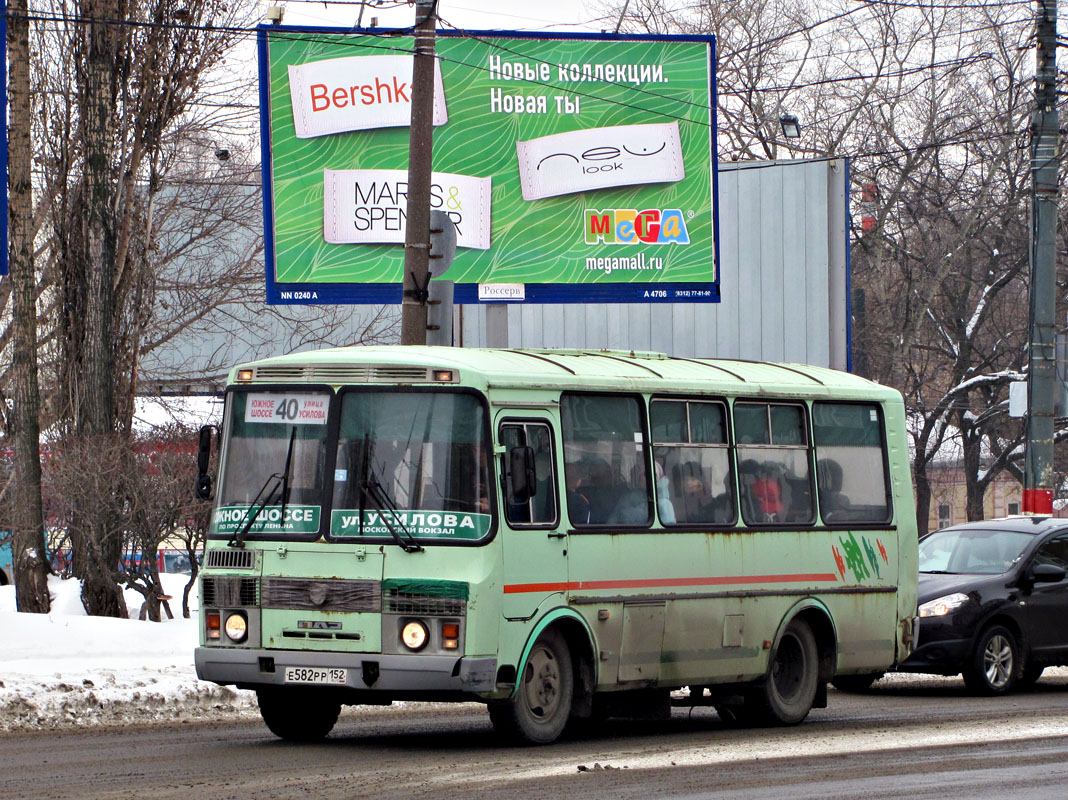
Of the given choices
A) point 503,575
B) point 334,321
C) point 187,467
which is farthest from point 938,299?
point 503,575

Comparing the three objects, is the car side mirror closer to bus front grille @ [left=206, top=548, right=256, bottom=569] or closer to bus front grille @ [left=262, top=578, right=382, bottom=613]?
bus front grille @ [left=262, top=578, right=382, bottom=613]

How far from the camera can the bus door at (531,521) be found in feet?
34.6

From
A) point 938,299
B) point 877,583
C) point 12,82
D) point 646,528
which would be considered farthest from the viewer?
point 938,299

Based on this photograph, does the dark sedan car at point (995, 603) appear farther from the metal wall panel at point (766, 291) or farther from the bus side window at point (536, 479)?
the metal wall panel at point (766, 291)

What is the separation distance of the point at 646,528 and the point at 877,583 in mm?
2810

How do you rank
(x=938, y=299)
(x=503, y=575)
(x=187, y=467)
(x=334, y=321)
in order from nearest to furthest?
(x=503, y=575) → (x=187, y=467) → (x=334, y=321) → (x=938, y=299)

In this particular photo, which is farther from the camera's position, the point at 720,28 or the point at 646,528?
the point at 720,28

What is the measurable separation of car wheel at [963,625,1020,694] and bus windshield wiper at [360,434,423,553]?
707 centimetres

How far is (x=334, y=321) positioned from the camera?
2752cm

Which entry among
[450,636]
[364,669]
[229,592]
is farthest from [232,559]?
[450,636]

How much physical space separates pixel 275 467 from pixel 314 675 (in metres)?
1.36

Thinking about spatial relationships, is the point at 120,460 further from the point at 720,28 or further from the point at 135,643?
the point at 720,28

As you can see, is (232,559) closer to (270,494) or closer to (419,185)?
(270,494)

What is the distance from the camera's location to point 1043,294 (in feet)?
68.5
